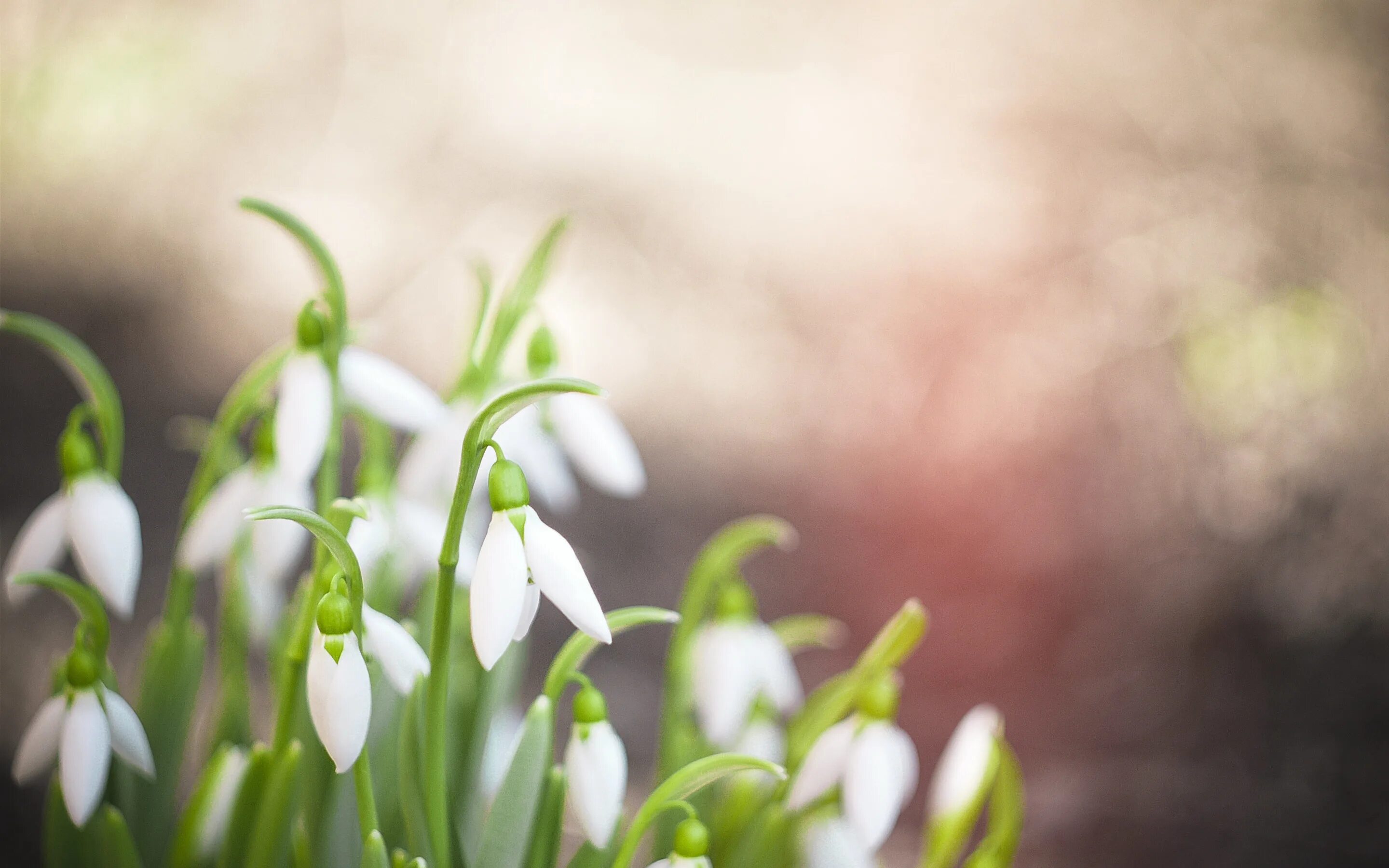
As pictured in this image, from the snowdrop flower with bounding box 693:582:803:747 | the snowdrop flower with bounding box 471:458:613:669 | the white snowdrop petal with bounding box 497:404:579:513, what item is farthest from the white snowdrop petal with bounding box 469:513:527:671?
the snowdrop flower with bounding box 693:582:803:747

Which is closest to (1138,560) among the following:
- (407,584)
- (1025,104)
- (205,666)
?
(1025,104)

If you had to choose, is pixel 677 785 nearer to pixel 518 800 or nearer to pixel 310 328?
pixel 518 800

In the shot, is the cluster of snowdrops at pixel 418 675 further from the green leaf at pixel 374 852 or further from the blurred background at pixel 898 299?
the blurred background at pixel 898 299

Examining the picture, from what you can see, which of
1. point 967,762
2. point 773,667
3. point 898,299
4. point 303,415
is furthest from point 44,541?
point 898,299

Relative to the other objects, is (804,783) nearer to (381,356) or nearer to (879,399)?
(879,399)

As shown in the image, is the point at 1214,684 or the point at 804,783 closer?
the point at 804,783

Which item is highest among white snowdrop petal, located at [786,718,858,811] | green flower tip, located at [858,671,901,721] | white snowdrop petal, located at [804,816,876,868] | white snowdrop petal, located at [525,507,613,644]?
white snowdrop petal, located at [525,507,613,644]

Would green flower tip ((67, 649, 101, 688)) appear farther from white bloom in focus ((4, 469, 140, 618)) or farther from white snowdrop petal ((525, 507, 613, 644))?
white snowdrop petal ((525, 507, 613, 644))
